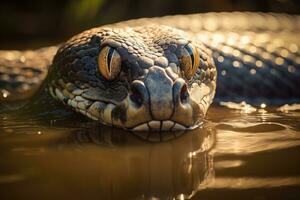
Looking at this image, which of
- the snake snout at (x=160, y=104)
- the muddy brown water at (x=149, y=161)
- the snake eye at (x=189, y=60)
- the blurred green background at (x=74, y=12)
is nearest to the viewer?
the muddy brown water at (x=149, y=161)

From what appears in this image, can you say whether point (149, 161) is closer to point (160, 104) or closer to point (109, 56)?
point (160, 104)

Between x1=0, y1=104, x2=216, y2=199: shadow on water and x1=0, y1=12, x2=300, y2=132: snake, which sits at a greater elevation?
x1=0, y1=12, x2=300, y2=132: snake

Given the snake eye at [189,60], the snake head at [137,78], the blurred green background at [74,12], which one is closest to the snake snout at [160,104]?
the snake head at [137,78]

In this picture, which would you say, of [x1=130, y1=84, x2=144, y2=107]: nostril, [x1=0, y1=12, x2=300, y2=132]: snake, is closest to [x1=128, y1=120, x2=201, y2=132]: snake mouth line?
[x1=0, y1=12, x2=300, y2=132]: snake

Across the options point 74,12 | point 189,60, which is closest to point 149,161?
point 189,60

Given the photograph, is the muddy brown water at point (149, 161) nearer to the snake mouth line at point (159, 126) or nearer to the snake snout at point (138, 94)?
the snake mouth line at point (159, 126)

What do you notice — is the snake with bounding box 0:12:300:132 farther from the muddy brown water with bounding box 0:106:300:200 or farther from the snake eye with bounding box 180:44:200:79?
the muddy brown water with bounding box 0:106:300:200

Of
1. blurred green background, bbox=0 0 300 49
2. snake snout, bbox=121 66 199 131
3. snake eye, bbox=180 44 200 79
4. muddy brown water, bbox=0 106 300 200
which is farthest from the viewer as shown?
blurred green background, bbox=0 0 300 49
